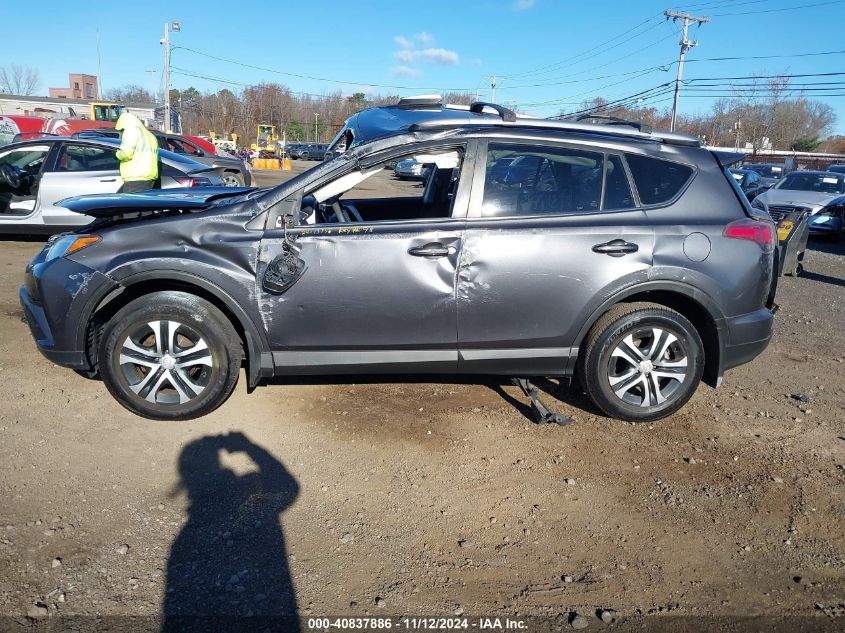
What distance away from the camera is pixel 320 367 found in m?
3.92

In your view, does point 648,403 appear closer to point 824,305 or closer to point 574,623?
point 574,623

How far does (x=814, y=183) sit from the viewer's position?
15031mm

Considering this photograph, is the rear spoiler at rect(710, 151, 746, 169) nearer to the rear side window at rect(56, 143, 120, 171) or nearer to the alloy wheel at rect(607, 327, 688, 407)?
the alloy wheel at rect(607, 327, 688, 407)

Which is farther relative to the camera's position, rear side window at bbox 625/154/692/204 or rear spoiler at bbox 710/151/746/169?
rear spoiler at bbox 710/151/746/169

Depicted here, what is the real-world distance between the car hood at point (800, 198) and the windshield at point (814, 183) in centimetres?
46

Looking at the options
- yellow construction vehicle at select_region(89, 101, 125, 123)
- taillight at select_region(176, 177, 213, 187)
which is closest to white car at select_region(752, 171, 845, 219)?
Result: taillight at select_region(176, 177, 213, 187)

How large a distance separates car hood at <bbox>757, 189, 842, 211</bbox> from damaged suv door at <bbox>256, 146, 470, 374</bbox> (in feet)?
39.5

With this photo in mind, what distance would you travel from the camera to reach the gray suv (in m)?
3.79

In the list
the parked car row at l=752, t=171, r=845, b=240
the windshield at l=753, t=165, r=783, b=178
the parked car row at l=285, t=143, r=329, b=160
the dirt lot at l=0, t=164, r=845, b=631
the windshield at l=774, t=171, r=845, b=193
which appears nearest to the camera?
the dirt lot at l=0, t=164, r=845, b=631

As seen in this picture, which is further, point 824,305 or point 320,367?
point 824,305

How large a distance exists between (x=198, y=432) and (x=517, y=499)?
6.46ft

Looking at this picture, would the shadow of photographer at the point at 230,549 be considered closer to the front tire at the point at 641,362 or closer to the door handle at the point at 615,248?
the front tire at the point at 641,362

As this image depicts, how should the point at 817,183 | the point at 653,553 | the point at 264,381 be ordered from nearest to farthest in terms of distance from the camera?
the point at 653,553 → the point at 264,381 → the point at 817,183

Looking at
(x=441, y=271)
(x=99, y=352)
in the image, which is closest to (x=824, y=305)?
(x=441, y=271)
